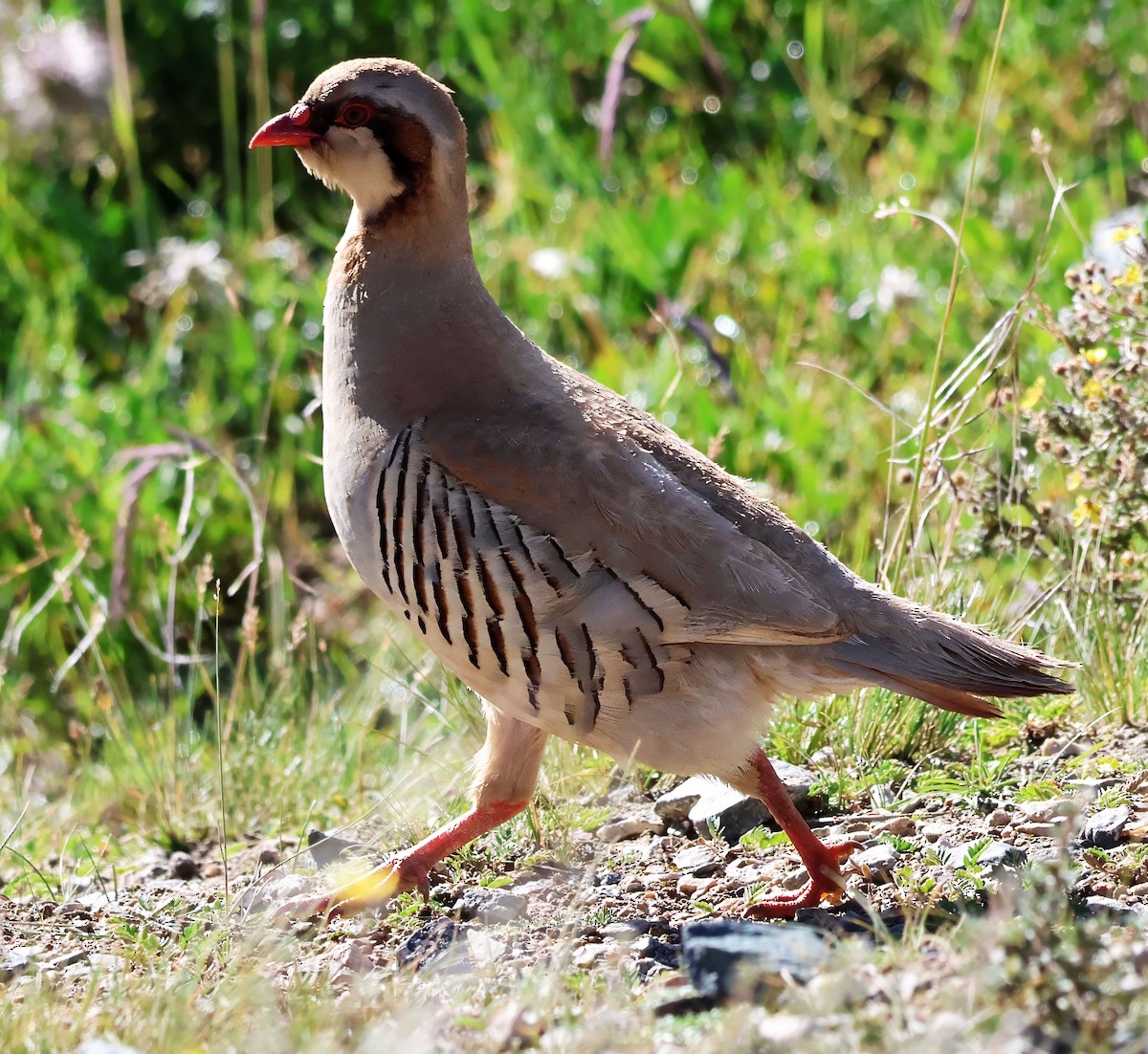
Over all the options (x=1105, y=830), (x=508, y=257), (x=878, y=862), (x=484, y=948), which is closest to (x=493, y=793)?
(x=484, y=948)

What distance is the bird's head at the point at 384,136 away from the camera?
371cm

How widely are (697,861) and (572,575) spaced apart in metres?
0.84

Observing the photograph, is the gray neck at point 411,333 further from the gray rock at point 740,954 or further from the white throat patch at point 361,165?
the gray rock at point 740,954

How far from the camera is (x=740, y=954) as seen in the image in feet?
8.70

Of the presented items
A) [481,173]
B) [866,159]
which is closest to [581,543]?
[481,173]

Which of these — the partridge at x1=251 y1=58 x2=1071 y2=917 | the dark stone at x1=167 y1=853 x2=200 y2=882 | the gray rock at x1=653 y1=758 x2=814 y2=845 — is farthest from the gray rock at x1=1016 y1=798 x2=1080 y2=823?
the dark stone at x1=167 y1=853 x2=200 y2=882

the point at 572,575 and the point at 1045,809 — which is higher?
the point at 572,575

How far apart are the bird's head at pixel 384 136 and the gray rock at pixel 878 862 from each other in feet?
6.05

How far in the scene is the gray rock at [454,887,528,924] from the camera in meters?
3.36

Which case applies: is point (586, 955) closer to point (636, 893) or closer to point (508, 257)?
point (636, 893)

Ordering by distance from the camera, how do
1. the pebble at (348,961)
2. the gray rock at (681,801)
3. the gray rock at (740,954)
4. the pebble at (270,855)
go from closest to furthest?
the gray rock at (740,954), the pebble at (348,961), the gray rock at (681,801), the pebble at (270,855)

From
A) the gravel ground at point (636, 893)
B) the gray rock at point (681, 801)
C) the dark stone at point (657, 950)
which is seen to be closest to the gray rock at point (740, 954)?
the gravel ground at point (636, 893)

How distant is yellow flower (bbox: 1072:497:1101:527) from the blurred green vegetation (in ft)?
0.72

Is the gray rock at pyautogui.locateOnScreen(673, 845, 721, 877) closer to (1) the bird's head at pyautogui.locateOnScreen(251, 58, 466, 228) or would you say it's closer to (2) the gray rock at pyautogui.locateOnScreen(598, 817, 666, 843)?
(2) the gray rock at pyautogui.locateOnScreen(598, 817, 666, 843)
